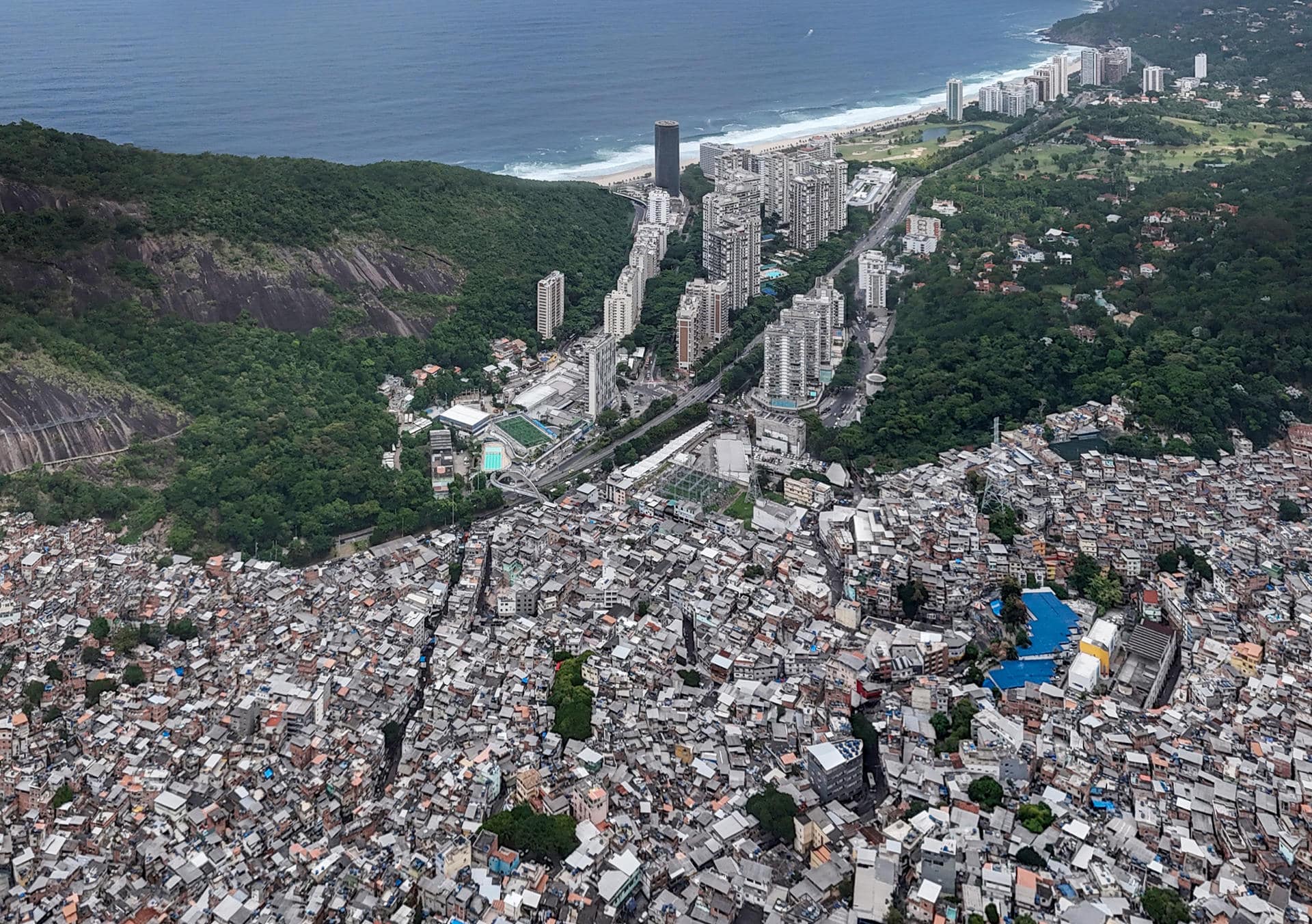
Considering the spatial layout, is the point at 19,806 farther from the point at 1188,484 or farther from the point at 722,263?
the point at 722,263

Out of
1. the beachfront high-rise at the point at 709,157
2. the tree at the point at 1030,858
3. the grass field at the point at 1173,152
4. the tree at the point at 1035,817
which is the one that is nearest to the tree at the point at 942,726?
the tree at the point at 1035,817

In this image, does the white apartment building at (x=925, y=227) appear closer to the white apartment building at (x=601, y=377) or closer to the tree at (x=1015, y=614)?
the white apartment building at (x=601, y=377)

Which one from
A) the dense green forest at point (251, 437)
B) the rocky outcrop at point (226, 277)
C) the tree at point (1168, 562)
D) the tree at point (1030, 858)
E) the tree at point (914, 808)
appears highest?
the rocky outcrop at point (226, 277)

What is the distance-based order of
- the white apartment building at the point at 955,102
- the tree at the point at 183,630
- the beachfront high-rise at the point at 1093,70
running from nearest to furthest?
the tree at the point at 183,630, the white apartment building at the point at 955,102, the beachfront high-rise at the point at 1093,70

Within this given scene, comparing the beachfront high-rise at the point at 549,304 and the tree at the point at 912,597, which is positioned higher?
the beachfront high-rise at the point at 549,304

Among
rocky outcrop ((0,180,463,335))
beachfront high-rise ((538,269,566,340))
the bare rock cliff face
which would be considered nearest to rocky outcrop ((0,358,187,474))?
the bare rock cliff face

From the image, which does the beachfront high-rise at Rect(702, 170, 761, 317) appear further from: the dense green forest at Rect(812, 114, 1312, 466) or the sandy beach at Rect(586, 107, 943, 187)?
the sandy beach at Rect(586, 107, 943, 187)

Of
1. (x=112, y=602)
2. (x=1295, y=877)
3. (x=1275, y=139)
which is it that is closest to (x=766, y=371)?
(x=112, y=602)
